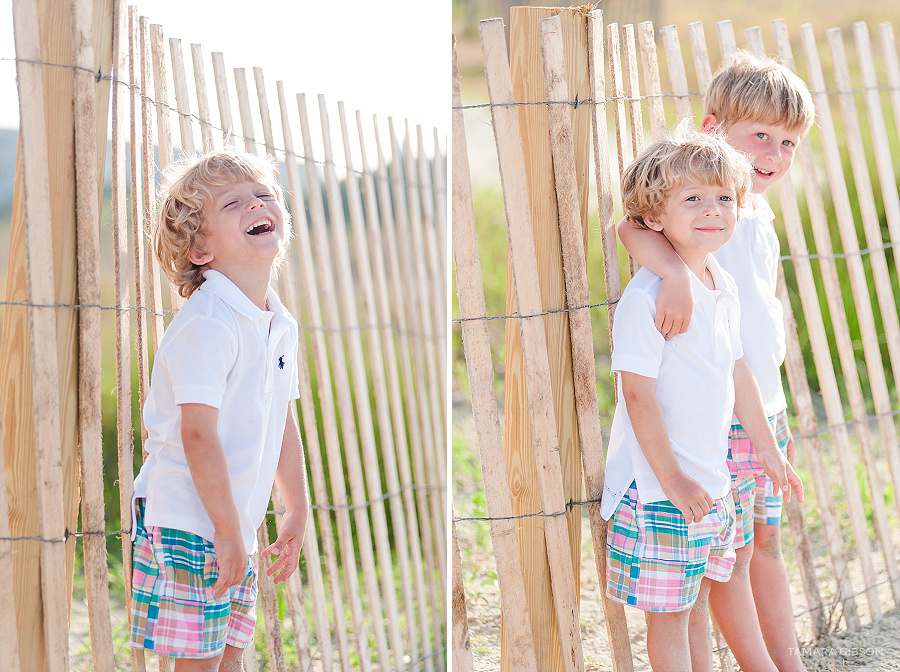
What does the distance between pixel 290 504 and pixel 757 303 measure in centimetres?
124

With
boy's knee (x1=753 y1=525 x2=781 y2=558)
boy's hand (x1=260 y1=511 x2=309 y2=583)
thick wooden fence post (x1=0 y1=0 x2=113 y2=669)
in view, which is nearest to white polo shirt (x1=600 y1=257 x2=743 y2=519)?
boy's knee (x1=753 y1=525 x2=781 y2=558)

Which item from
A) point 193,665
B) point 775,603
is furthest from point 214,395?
point 775,603

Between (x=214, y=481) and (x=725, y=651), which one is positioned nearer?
(x=214, y=481)

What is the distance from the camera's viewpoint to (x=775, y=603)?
7.77 ft

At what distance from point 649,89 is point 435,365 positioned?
1597mm

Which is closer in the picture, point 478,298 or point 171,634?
point 171,634

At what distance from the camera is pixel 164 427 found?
1786 mm

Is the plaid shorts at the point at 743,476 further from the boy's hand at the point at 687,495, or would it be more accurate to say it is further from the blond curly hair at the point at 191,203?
the blond curly hair at the point at 191,203

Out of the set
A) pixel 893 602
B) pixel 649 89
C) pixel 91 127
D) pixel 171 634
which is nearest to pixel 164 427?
pixel 171 634

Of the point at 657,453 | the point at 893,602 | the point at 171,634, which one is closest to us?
the point at 171,634

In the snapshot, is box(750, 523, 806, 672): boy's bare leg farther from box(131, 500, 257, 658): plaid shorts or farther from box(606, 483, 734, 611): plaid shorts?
box(131, 500, 257, 658): plaid shorts

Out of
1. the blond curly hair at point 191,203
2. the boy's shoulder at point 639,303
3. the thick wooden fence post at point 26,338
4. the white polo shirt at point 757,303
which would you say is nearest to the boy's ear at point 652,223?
the boy's shoulder at point 639,303

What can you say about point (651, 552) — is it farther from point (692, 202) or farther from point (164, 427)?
point (164, 427)

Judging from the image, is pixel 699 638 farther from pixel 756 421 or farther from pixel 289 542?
pixel 289 542
